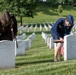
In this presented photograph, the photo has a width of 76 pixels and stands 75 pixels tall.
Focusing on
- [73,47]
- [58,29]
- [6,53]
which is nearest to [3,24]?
[6,53]

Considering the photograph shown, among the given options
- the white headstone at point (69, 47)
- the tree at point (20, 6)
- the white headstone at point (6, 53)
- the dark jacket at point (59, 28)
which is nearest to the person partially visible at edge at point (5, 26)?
the white headstone at point (6, 53)

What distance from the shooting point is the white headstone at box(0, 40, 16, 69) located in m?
9.62

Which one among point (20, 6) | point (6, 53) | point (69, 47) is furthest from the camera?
point (20, 6)

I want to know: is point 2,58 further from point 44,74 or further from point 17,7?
point 17,7

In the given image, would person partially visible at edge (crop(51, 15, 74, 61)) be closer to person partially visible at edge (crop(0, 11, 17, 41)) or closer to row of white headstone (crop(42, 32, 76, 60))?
row of white headstone (crop(42, 32, 76, 60))

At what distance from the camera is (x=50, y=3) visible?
109 m

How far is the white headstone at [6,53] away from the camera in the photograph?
31.6ft

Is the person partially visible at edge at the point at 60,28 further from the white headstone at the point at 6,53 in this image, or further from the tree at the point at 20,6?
the tree at the point at 20,6

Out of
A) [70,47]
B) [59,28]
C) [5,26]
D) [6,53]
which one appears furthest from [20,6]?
[6,53]

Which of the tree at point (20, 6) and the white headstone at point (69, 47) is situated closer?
the white headstone at point (69, 47)

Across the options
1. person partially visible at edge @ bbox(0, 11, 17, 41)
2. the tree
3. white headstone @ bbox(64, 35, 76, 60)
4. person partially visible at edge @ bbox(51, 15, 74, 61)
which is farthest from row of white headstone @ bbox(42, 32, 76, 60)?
the tree

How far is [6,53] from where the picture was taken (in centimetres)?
968

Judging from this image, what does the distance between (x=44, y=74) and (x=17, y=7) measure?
42956 mm

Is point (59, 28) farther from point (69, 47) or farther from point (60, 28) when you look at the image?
point (69, 47)
